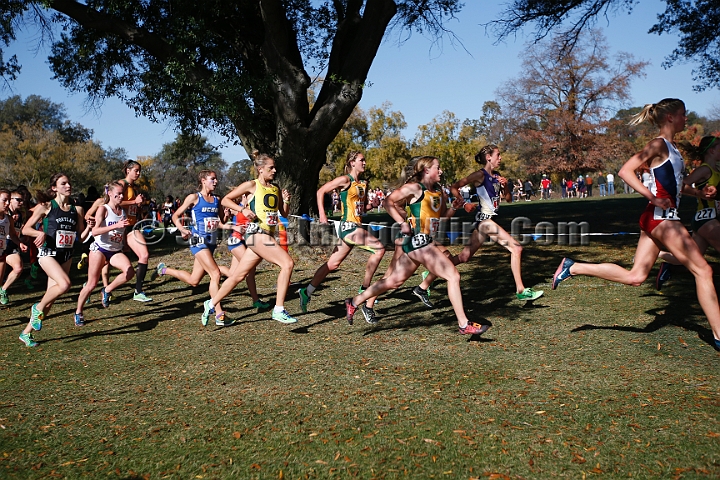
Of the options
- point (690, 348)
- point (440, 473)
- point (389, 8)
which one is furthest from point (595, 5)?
point (440, 473)

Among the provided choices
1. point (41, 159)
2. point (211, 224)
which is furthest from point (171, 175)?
point (211, 224)

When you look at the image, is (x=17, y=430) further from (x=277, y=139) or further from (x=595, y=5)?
Result: (x=595, y=5)

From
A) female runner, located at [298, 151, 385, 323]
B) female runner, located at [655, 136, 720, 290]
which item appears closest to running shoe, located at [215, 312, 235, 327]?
female runner, located at [298, 151, 385, 323]

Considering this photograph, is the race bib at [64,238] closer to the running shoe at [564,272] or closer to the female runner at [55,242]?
the female runner at [55,242]

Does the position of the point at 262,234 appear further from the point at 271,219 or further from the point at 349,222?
the point at 349,222

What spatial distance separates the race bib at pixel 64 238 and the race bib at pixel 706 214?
813 centimetres

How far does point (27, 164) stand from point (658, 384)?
58.6m

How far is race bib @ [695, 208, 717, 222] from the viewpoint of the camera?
7051 millimetres

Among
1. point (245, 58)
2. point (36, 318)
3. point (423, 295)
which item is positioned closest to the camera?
point (36, 318)

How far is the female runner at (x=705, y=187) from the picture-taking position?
6.94m

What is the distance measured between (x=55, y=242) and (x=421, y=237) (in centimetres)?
494

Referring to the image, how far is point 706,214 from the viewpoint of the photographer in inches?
280

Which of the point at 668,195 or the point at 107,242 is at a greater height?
the point at 668,195

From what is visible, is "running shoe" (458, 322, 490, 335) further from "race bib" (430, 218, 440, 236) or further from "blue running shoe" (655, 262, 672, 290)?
"blue running shoe" (655, 262, 672, 290)
